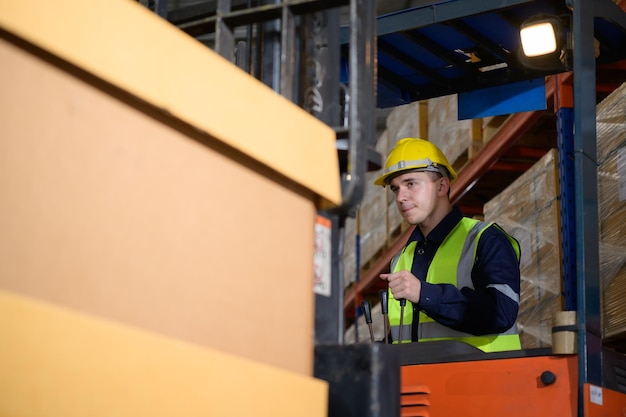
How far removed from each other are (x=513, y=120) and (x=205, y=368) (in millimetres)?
4869

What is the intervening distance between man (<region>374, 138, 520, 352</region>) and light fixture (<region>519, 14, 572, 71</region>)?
0.70 metres

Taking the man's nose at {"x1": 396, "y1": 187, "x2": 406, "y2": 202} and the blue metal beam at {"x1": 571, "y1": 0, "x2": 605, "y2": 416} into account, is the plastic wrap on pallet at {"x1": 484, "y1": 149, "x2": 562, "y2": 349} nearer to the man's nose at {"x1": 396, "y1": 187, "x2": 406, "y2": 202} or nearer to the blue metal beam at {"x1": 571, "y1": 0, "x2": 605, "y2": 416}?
the man's nose at {"x1": 396, "y1": 187, "x2": 406, "y2": 202}

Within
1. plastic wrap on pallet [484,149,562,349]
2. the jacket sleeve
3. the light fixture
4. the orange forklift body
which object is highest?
the light fixture

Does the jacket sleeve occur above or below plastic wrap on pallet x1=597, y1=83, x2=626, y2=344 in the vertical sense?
below

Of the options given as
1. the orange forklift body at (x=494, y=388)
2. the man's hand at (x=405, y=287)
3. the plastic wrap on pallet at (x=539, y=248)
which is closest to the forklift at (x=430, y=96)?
the orange forklift body at (x=494, y=388)

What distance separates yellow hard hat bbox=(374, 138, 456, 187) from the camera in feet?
14.0

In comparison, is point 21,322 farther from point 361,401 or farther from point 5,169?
point 361,401

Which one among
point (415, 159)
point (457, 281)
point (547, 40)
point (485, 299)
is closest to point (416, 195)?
point (415, 159)

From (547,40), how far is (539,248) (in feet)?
4.82

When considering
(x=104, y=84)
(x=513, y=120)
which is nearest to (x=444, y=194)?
(x=513, y=120)

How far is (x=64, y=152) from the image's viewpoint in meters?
1.21

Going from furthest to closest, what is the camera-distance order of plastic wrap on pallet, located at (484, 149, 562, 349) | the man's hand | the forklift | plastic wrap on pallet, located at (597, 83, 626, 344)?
1. plastic wrap on pallet, located at (484, 149, 562, 349)
2. plastic wrap on pallet, located at (597, 83, 626, 344)
3. the man's hand
4. the forklift

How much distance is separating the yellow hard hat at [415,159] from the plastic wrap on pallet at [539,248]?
77 cm

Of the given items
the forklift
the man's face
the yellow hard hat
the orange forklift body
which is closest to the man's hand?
the forklift
